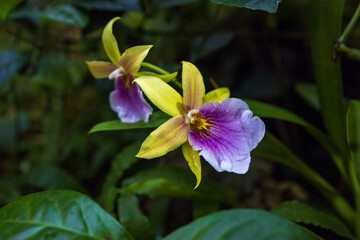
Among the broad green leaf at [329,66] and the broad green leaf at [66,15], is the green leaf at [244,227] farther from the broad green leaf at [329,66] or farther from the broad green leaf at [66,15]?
the broad green leaf at [66,15]

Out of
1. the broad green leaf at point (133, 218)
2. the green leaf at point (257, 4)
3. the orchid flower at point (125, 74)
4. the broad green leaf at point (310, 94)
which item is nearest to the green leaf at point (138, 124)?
the orchid flower at point (125, 74)

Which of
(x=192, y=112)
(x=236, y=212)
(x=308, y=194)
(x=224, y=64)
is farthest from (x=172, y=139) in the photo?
(x=224, y=64)

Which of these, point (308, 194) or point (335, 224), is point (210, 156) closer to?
point (335, 224)

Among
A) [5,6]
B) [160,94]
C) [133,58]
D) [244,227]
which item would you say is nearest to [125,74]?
[133,58]

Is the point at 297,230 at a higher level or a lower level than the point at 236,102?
lower

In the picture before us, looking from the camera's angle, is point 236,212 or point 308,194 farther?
point 308,194

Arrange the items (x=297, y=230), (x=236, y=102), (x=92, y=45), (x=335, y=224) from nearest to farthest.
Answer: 1. (x=297, y=230)
2. (x=236, y=102)
3. (x=335, y=224)
4. (x=92, y=45)
